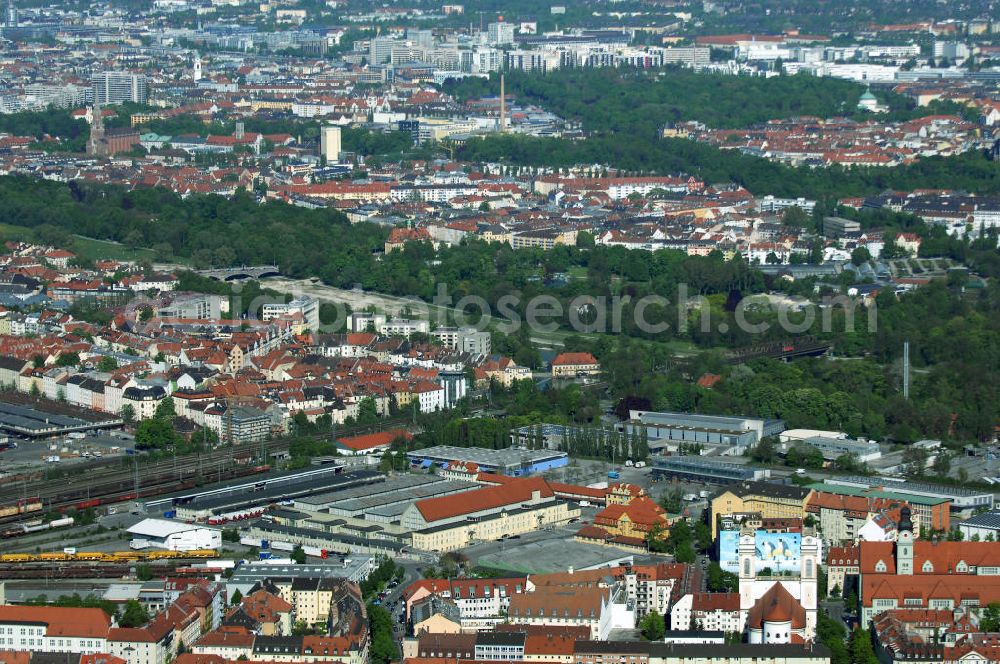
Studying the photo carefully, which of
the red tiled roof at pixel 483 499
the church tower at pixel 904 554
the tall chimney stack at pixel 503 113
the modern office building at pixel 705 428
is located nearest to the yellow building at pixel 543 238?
the modern office building at pixel 705 428

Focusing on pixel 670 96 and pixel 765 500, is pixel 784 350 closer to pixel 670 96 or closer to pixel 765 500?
pixel 765 500

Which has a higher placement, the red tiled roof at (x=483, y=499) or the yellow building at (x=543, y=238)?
the red tiled roof at (x=483, y=499)

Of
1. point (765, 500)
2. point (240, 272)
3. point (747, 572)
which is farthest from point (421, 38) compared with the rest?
point (747, 572)

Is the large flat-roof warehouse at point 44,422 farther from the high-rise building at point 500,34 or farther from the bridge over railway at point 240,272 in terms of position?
the high-rise building at point 500,34

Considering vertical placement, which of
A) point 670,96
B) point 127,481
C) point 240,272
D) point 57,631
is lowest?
point 240,272

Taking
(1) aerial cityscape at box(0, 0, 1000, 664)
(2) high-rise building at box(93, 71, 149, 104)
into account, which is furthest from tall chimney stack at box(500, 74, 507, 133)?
(2) high-rise building at box(93, 71, 149, 104)

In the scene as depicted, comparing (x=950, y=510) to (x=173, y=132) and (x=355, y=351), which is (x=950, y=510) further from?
(x=173, y=132)
